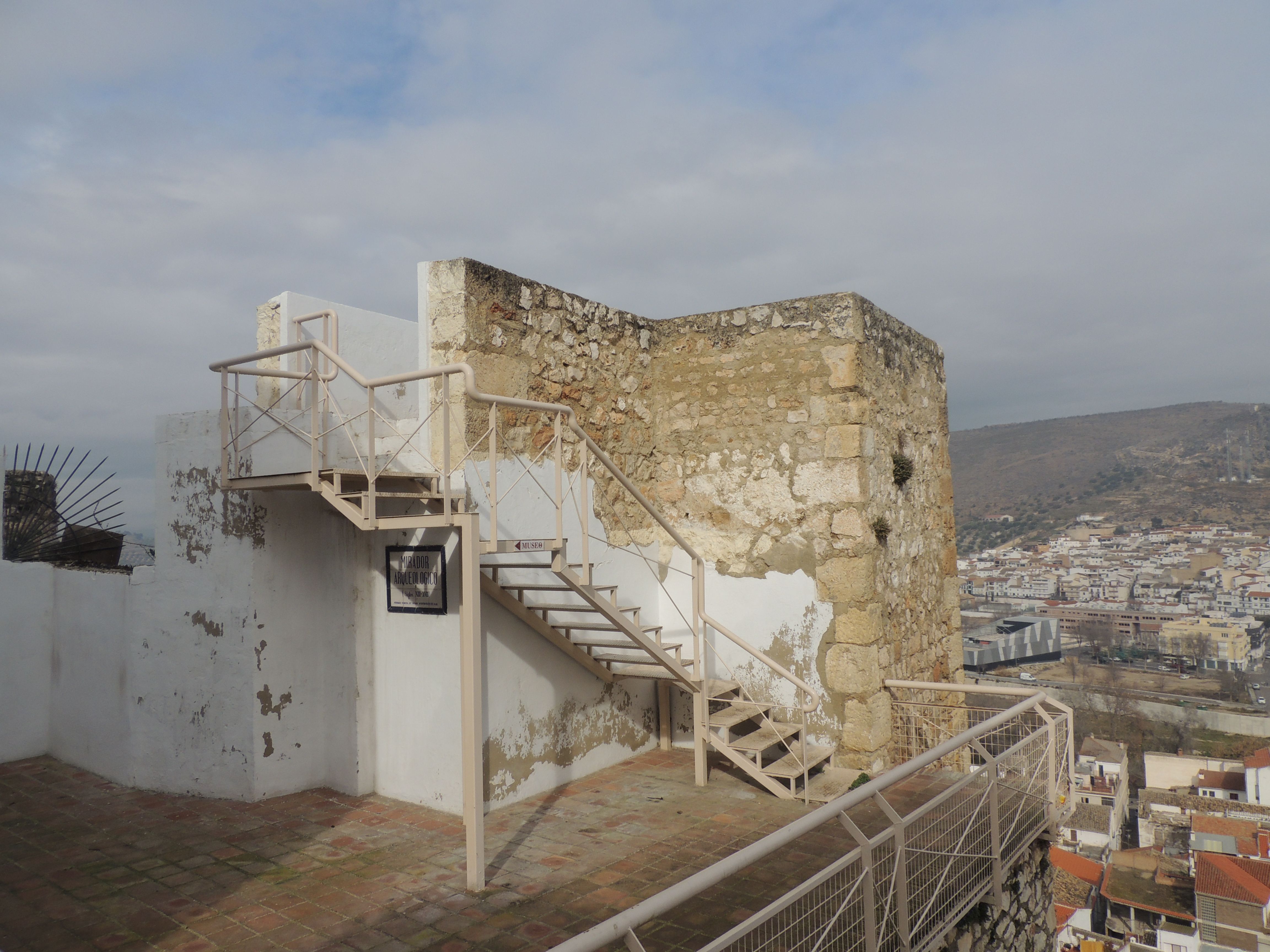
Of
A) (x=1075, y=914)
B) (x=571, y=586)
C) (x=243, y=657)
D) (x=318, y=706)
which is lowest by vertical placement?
(x=1075, y=914)

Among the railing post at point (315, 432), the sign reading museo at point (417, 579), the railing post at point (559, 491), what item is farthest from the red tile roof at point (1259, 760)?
the railing post at point (315, 432)

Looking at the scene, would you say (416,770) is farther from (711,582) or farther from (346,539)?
(711,582)

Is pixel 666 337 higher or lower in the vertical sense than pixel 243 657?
higher

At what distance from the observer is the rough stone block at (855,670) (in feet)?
20.0

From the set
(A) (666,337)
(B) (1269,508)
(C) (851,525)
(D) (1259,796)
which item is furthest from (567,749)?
(B) (1269,508)

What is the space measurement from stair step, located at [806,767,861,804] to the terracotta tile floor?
0.16 m

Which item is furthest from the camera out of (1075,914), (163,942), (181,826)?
(1075,914)

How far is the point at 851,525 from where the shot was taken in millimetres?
6188

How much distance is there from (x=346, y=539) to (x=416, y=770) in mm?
1783

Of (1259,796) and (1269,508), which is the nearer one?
(1259,796)

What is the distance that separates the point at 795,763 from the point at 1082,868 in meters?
26.6

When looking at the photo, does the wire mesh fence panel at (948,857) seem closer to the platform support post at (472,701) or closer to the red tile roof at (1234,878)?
the platform support post at (472,701)

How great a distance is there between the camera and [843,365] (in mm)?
6277

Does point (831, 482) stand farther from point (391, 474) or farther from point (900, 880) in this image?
point (391, 474)
